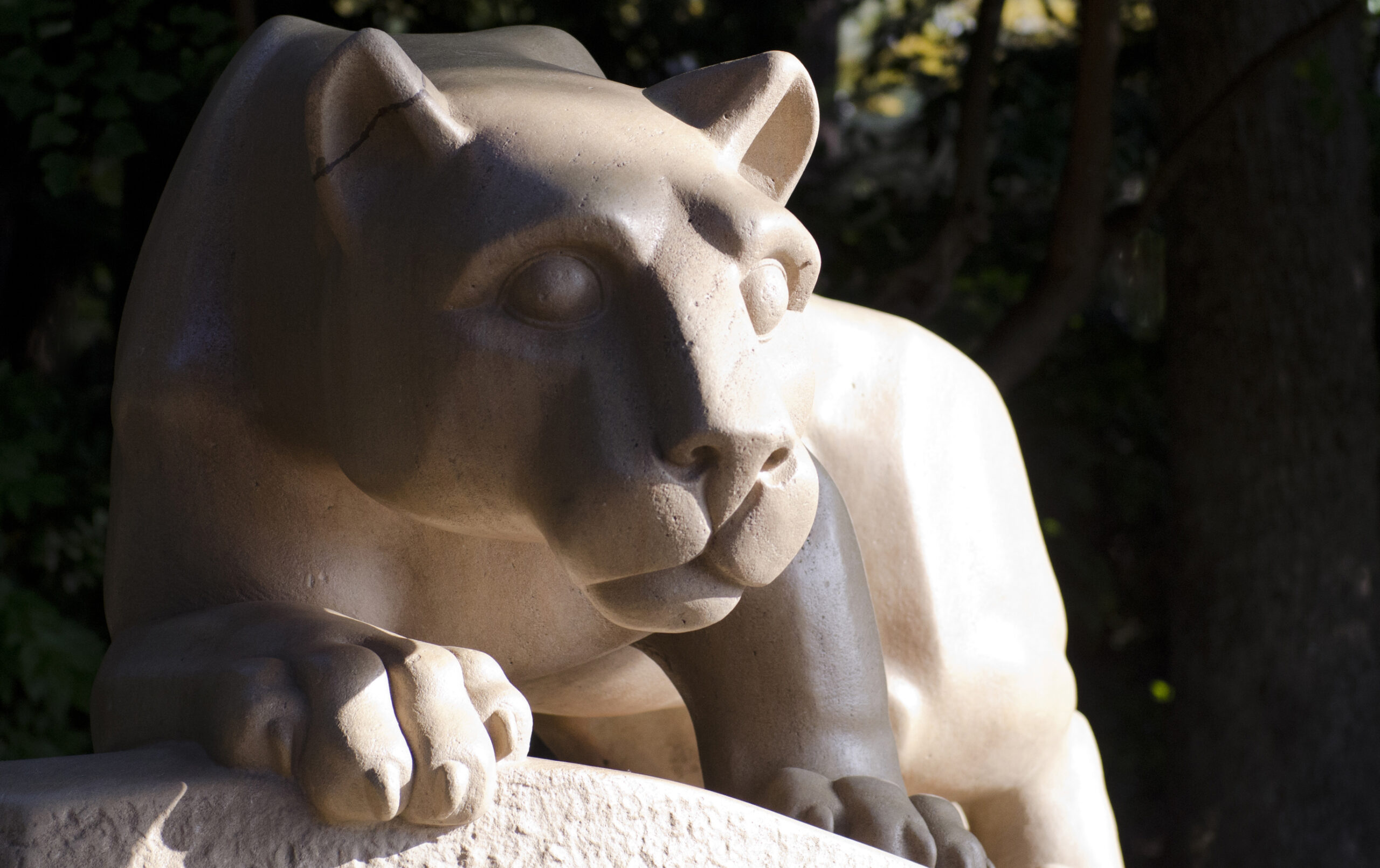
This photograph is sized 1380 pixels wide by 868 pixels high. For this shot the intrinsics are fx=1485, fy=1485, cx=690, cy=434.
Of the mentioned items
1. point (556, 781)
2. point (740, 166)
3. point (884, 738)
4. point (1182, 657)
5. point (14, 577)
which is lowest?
point (1182, 657)

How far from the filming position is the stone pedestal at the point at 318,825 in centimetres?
102

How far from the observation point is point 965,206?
10.4 feet

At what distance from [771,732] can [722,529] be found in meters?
0.44

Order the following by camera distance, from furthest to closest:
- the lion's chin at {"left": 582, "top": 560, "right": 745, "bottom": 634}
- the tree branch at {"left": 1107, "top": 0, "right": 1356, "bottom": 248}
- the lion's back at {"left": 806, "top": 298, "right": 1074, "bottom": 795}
Result: the tree branch at {"left": 1107, "top": 0, "right": 1356, "bottom": 248}, the lion's back at {"left": 806, "top": 298, "right": 1074, "bottom": 795}, the lion's chin at {"left": 582, "top": 560, "right": 745, "bottom": 634}

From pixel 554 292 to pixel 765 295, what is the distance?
0.18 m

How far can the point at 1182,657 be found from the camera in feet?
11.1

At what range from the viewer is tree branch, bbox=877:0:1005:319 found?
10.3 ft

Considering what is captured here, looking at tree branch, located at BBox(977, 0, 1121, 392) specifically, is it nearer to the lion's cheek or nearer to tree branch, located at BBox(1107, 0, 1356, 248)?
tree branch, located at BBox(1107, 0, 1356, 248)

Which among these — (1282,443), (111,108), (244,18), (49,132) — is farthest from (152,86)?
(1282,443)

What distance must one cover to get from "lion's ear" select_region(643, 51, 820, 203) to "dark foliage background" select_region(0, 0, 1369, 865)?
152 centimetres

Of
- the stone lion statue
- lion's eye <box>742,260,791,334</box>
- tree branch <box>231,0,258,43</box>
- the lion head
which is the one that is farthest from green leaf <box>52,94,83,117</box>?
lion's eye <box>742,260,791,334</box>

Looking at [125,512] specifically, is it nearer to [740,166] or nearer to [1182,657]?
[740,166]

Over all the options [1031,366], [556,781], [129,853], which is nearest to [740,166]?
[556,781]

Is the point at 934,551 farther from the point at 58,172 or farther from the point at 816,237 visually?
the point at 816,237
